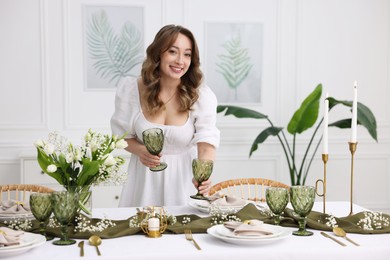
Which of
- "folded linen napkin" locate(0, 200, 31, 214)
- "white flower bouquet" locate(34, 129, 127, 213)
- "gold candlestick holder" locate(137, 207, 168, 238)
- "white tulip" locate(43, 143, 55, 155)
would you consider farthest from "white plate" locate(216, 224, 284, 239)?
"folded linen napkin" locate(0, 200, 31, 214)

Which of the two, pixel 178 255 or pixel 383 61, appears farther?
pixel 383 61

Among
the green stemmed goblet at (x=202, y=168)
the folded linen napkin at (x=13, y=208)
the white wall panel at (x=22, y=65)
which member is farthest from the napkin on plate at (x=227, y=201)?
the white wall panel at (x=22, y=65)

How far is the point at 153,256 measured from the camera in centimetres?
179

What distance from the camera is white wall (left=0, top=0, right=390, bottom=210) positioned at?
A: 4.68 metres

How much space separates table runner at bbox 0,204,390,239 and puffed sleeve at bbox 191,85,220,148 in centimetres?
59

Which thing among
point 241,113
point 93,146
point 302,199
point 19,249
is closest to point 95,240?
point 19,249

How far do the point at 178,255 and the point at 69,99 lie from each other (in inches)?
124

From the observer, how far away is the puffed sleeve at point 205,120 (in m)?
2.90

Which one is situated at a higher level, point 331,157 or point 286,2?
point 286,2

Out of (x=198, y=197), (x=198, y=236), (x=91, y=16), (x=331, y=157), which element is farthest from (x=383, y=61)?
(x=198, y=236)

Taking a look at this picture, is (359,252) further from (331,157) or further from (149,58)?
(331,157)

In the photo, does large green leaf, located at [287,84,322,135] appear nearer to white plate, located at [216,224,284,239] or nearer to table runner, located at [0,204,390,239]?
table runner, located at [0,204,390,239]

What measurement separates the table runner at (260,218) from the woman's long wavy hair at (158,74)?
782 millimetres

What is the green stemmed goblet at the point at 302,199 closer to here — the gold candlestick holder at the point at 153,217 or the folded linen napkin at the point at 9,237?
the gold candlestick holder at the point at 153,217
